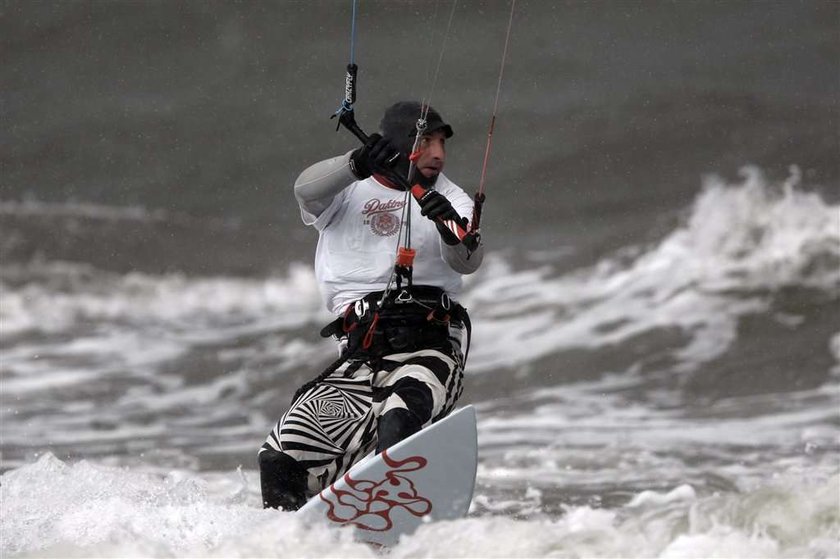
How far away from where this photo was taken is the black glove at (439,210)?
4984 millimetres

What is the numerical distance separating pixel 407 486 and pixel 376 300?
80 centimetres

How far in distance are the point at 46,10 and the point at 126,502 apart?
1216 cm

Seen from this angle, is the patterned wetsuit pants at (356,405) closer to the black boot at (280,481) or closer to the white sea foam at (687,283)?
the black boot at (280,481)

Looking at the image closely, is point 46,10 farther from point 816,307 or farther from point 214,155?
point 816,307

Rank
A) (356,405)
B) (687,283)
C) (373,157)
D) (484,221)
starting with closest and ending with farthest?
(373,157), (356,405), (687,283), (484,221)

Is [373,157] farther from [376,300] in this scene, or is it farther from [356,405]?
[356,405]

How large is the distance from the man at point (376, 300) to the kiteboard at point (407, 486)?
257mm

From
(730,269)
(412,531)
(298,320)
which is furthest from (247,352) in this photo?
(412,531)

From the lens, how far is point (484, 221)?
15320 millimetres

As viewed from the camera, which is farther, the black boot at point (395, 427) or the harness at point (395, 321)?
the harness at point (395, 321)

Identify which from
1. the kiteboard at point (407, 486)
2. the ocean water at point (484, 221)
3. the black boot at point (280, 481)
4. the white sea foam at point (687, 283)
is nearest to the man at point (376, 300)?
the black boot at point (280, 481)

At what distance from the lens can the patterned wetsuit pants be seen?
16.6 ft

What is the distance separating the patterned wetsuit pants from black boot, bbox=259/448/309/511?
0.03m

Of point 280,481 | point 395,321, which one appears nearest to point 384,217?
point 395,321
